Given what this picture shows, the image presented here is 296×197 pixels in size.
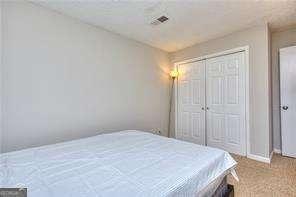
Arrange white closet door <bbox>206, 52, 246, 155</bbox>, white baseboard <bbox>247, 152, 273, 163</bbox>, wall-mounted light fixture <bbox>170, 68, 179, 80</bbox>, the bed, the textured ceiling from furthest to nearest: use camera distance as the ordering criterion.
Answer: wall-mounted light fixture <bbox>170, 68, 179, 80</bbox> → white closet door <bbox>206, 52, 246, 155</bbox> → white baseboard <bbox>247, 152, 273, 163</bbox> → the textured ceiling → the bed

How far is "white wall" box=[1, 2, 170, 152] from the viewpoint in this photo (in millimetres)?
2125

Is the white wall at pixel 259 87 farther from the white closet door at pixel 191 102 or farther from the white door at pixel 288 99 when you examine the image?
the white closet door at pixel 191 102

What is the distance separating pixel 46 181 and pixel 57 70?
1777 millimetres

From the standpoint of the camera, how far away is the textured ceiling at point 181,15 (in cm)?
236

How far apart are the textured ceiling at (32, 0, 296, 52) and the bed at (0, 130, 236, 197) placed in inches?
70.7

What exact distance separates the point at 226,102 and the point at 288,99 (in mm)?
992

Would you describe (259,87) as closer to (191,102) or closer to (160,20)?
(191,102)

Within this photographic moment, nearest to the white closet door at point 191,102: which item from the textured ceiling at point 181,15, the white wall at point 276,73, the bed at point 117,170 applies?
the textured ceiling at point 181,15

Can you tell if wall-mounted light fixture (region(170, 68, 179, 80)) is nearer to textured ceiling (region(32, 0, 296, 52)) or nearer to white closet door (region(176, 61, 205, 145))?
white closet door (region(176, 61, 205, 145))

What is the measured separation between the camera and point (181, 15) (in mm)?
2643

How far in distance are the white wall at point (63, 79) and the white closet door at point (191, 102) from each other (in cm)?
102

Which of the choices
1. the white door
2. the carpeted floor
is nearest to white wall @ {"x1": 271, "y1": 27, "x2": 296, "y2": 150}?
the white door

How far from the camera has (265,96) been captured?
9.45 ft

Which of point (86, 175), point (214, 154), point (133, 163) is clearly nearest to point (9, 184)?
point (86, 175)
